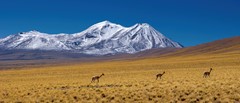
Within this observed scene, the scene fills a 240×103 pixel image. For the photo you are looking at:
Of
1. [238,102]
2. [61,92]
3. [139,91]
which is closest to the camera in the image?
[238,102]

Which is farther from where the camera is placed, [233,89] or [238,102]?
[233,89]

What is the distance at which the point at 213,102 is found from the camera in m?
19.8

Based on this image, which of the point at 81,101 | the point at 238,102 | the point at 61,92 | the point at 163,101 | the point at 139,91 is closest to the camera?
the point at 238,102

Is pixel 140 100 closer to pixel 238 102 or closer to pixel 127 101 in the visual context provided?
pixel 127 101

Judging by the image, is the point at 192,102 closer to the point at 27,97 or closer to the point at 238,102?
the point at 238,102

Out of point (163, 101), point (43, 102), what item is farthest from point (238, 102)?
point (43, 102)

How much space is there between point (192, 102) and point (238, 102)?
238cm

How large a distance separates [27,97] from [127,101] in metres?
7.16

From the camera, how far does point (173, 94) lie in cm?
2212

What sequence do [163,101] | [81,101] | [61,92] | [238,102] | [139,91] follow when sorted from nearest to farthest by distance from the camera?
[238,102] → [163,101] → [81,101] → [139,91] → [61,92]

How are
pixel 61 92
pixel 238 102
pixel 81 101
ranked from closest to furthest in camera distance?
pixel 238 102 < pixel 81 101 < pixel 61 92

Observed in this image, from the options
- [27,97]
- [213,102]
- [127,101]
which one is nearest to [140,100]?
[127,101]

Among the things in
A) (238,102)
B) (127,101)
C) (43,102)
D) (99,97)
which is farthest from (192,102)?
(43,102)

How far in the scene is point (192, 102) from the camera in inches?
795
